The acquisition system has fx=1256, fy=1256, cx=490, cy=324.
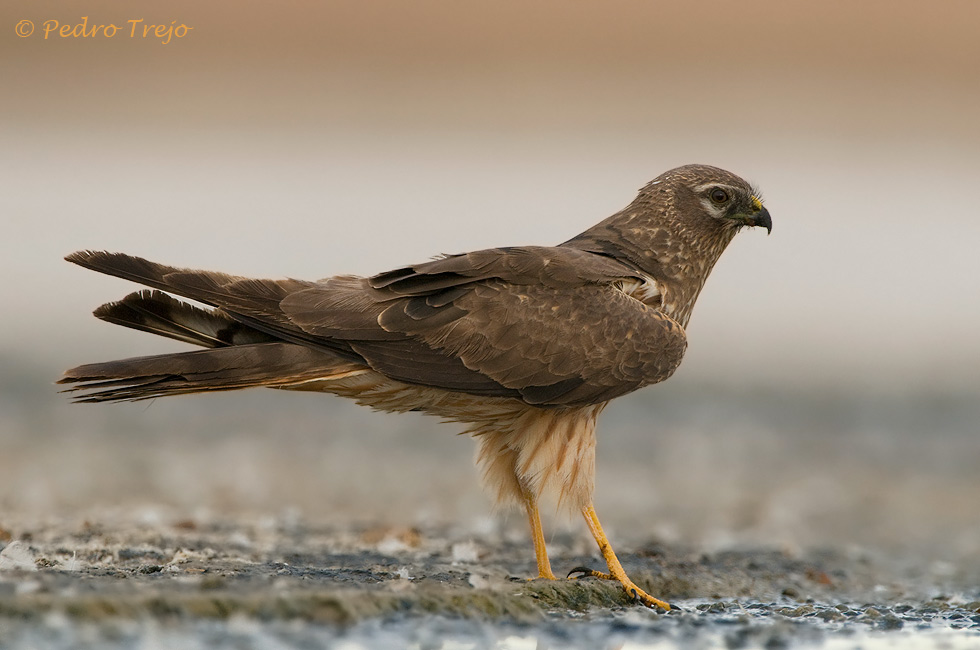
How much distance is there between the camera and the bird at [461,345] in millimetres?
6176

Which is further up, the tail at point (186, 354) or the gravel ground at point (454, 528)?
the tail at point (186, 354)

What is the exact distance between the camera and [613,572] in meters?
6.48

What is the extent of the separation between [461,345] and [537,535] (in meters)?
1.20

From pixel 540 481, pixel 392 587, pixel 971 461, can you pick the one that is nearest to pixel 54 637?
pixel 392 587

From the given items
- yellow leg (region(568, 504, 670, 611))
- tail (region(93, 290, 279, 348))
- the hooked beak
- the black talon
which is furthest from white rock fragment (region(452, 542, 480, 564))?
the hooked beak

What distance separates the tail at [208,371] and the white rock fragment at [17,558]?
789 mm

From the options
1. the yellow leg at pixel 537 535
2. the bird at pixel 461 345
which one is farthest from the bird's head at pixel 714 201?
the yellow leg at pixel 537 535

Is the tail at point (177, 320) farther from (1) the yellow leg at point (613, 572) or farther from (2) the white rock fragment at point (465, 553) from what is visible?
(1) the yellow leg at point (613, 572)

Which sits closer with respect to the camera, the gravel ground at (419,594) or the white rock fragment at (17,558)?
the gravel ground at (419,594)

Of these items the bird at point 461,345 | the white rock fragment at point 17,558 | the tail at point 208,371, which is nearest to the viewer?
the white rock fragment at point 17,558

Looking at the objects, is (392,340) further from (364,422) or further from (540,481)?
(364,422)

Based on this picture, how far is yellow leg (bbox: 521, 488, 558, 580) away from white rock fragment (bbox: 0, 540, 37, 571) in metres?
2.58

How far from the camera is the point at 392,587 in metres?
5.57

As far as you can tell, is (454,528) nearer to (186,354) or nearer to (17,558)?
(186,354)
